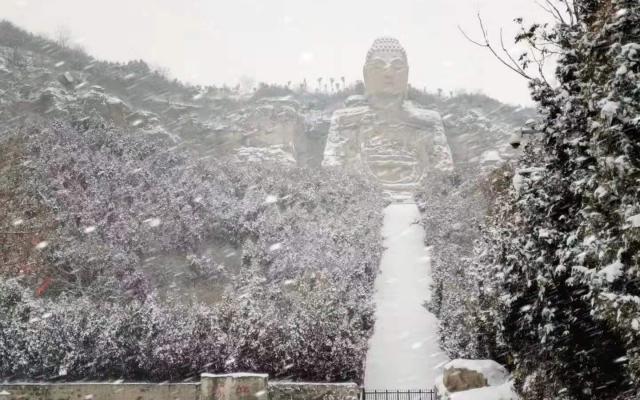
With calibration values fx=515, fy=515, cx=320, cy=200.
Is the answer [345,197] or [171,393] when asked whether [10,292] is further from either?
[345,197]

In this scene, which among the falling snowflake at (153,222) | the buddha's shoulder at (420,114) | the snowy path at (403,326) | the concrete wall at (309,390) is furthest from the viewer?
the buddha's shoulder at (420,114)

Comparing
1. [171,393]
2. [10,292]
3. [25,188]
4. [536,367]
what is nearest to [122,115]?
[25,188]

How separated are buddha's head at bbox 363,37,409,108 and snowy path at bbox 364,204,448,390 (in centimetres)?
2215

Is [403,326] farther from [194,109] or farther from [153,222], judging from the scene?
[194,109]

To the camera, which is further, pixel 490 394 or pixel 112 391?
pixel 112 391

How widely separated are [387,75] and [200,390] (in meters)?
36.5

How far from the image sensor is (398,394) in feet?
38.4

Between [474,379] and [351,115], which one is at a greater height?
[351,115]

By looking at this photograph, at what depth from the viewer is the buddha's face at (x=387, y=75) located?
43.7 m

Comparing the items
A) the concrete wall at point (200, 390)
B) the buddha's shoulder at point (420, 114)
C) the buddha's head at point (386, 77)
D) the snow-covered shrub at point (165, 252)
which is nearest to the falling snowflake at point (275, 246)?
the snow-covered shrub at point (165, 252)

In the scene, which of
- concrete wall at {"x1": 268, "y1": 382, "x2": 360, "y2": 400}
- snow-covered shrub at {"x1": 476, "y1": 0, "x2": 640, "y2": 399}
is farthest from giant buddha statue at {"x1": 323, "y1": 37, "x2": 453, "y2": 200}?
snow-covered shrub at {"x1": 476, "y1": 0, "x2": 640, "y2": 399}

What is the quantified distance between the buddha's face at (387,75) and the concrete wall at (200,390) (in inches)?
1402

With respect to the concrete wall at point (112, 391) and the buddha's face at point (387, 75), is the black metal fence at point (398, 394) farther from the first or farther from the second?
the buddha's face at point (387, 75)

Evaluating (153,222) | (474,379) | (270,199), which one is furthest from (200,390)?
(270,199)
